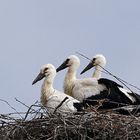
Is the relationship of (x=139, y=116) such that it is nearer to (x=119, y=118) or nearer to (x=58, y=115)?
(x=119, y=118)

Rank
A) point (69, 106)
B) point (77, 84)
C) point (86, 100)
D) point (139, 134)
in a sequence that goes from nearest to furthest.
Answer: point (139, 134), point (69, 106), point (86, 100), point (77, 84)

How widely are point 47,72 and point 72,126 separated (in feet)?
12.2

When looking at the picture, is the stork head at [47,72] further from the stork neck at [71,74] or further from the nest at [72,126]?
the nest at [72,126]

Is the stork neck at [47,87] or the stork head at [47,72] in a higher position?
the stork head at [47,72]

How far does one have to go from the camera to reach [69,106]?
31.7 ft

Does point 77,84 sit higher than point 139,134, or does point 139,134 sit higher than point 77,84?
point 77,84

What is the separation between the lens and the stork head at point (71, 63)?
1182 cm

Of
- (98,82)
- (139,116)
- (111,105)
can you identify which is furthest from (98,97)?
(139,116)

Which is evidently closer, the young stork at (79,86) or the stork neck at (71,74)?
the young stork at (79,86)

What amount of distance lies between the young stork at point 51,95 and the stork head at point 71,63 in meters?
0.60

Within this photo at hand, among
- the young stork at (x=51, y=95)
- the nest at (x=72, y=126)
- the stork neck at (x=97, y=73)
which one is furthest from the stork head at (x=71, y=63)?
the nest at (x=72, y=126)

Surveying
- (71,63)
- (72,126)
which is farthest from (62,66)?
(72,126)

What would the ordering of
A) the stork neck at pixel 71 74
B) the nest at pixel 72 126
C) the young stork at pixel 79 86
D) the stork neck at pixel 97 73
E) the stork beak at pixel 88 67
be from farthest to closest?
the stork beak at pixel 88 67 → the stork neck at pixel 97 73 → the stork neck at pixel 71 74 → the young stork at pixel 79 86 → the nest at pixel 72 126

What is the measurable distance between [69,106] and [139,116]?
75.7 inches
